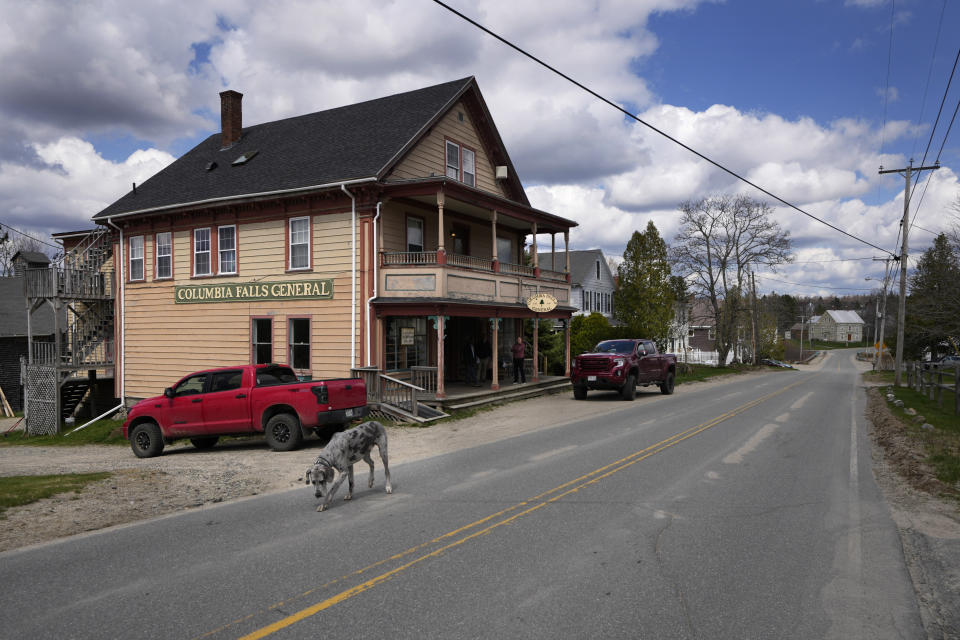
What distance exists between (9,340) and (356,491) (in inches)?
1218

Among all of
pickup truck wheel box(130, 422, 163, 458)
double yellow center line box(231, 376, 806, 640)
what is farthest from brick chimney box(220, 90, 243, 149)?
double yellow center line box(231, 376, 806, 640)

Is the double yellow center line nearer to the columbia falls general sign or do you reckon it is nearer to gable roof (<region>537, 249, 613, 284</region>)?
the columbia falls general sign

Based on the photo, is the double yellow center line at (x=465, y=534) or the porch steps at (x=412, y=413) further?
the porch steps at (x=412, y=413)

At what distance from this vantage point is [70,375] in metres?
24.7

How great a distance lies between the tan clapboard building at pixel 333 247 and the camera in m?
19.2

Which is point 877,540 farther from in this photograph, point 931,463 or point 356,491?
point 356,491

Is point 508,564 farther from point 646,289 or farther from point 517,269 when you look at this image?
point 646,289

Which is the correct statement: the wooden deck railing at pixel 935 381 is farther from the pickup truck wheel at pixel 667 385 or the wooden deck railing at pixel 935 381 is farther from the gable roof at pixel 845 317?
the gable roof at pixel 845 317

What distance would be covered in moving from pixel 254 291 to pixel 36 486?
41.6ft

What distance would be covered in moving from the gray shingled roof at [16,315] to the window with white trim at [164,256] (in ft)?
35.8

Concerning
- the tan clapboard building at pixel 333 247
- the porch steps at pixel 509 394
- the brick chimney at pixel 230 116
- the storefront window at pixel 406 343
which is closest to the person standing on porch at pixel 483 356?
the tan clapboard building at pixel 333 247

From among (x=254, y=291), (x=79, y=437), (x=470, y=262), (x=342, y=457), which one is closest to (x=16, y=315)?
(x=79, y=437)

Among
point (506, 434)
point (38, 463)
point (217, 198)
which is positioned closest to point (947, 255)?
point (506, 434)

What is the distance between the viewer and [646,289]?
41.8 meters
